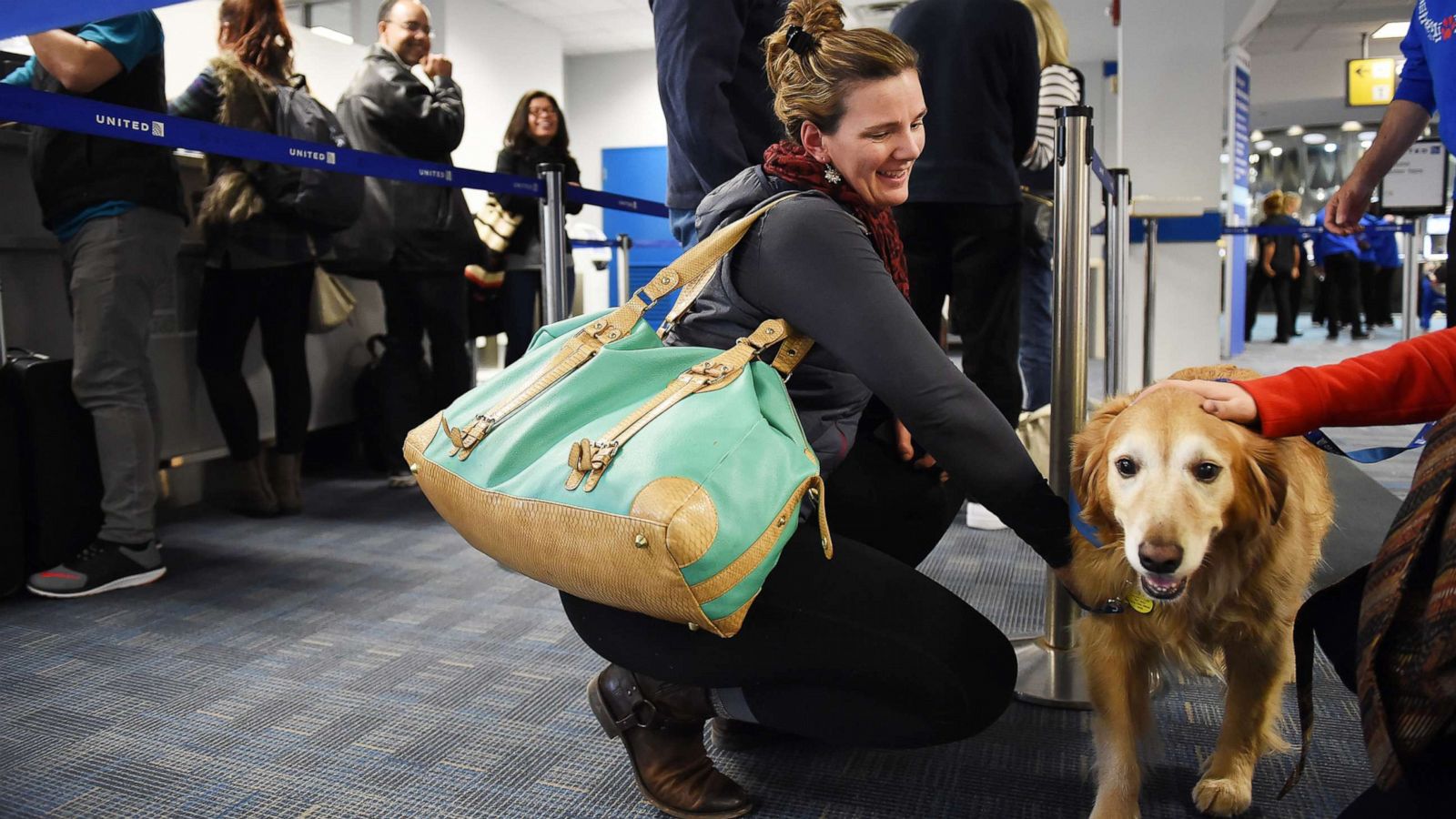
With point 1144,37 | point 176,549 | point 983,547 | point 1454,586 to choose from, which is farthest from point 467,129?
point 1454,586

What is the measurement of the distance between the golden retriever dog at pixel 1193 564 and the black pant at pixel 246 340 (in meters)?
2.72

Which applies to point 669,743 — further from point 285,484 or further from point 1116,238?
point 285,484

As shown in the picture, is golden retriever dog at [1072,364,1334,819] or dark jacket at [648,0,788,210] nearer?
golden retriever dog at [1072,364,1334,819]

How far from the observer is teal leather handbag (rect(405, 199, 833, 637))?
1025 mm

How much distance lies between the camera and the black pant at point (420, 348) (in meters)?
3.52

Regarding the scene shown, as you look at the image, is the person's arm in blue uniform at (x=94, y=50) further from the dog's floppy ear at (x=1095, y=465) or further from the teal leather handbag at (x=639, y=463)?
the dog's floppy ear at (x=1095, y=465)

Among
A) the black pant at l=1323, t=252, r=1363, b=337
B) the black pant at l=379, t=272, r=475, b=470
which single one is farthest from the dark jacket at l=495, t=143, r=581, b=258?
the black pant at l=1323, t=252, r=1363, b=337

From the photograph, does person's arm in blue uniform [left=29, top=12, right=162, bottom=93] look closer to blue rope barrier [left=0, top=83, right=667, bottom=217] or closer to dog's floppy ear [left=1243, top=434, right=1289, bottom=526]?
blue rope barrier [left=0, top=83, right=667, bottom=217]

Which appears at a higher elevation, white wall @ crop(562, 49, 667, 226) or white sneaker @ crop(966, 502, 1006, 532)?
white wall @ crop(562, 49, 667, 226)

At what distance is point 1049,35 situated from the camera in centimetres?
270

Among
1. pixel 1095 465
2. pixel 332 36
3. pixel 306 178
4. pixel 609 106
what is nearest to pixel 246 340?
pixel 306 178

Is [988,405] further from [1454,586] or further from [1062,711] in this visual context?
[1062,711]

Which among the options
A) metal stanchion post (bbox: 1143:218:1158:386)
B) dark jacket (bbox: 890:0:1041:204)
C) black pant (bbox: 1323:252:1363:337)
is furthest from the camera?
black pant (bbox: 1323:252:1363:337)

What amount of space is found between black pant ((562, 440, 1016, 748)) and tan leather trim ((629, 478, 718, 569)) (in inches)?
8.8
